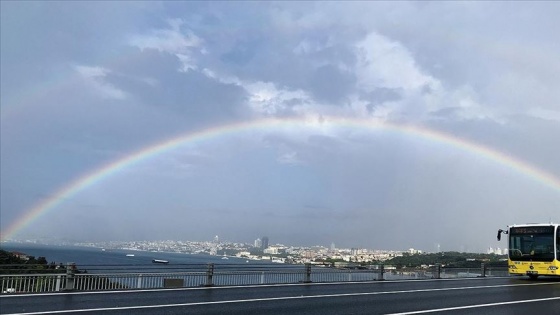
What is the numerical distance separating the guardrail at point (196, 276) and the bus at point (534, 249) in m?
5.11

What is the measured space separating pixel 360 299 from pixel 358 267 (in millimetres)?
11977

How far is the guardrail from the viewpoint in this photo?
18.4m

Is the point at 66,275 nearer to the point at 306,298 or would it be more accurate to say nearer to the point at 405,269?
the point at 306,298

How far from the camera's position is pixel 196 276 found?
22.1 meters

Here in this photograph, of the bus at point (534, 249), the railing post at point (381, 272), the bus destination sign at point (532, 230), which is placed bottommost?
the railing post at point (381, 272)

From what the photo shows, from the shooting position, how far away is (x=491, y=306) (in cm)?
1620

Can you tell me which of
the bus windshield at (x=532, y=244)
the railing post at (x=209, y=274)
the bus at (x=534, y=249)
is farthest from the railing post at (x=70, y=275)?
the bus windshield at (x=532, y=244)

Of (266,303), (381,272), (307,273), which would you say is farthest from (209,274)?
(381,272)

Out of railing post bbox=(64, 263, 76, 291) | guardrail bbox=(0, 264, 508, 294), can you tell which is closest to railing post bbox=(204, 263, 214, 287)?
guardrail bbox=(0, 264, 508, 294)

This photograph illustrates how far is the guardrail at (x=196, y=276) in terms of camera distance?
60.4 ft

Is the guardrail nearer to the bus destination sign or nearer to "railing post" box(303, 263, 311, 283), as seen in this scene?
"railing post" box(303, 263, 311, 283)

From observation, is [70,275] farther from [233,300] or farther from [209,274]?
[233,300]

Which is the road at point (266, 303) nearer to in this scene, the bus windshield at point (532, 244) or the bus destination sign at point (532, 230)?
the bus windshield at point (532, 244)

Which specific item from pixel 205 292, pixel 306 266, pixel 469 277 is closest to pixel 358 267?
pixel 306 266
